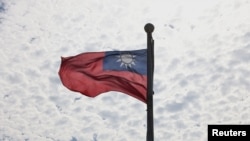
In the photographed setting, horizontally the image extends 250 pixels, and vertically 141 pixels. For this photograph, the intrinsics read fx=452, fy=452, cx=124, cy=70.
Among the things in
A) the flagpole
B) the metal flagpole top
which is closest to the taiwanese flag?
the flagpole

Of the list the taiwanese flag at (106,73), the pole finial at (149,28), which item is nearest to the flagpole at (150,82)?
the pole finial at (149,28)

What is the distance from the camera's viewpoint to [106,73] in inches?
517

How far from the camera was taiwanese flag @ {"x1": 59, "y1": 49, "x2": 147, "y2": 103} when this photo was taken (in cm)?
1257

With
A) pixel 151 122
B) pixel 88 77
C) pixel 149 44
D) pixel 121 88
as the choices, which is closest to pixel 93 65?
pixel 88 77

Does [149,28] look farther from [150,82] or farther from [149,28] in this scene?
[150,82]

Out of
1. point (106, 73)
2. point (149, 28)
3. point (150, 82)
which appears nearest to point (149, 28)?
point (149, 28)

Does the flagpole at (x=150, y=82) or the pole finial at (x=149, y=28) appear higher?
the pole finial at (x=149, y=28)

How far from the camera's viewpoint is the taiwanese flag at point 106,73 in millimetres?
12570

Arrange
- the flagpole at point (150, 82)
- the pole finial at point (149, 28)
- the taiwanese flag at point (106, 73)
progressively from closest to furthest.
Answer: the flagpole at point (150, 82) → the pole finial at point (149, 28) → the taiwanese flag at point (106, 73)

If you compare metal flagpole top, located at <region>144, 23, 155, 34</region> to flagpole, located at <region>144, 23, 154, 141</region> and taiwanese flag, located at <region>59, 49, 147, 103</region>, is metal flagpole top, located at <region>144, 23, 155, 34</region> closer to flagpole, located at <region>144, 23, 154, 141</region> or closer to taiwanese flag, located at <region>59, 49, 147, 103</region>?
flagpole, located at <region>144, 23, 154, 141</region>

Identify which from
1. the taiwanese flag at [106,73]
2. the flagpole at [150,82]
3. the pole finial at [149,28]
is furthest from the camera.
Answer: the taiwanese flag at [106,73]

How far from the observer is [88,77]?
13.4 m

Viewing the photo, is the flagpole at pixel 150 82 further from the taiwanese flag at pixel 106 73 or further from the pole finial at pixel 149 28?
the taiwanese flag at pixel 106 73

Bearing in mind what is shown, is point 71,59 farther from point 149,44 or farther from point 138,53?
point 149,44
